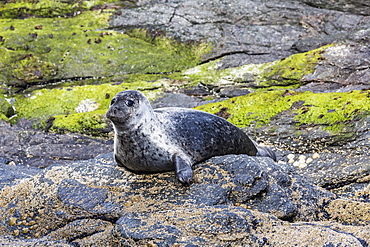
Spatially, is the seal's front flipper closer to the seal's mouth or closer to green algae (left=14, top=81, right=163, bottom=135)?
the seal's mouth

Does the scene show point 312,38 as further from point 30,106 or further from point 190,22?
point 30,106

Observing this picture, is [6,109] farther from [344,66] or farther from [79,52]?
[344,66]

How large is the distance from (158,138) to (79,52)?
19508 mm

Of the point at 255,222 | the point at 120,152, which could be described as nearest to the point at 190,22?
the point at 120,152

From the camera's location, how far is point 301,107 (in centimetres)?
1202

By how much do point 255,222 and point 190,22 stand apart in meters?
24.2

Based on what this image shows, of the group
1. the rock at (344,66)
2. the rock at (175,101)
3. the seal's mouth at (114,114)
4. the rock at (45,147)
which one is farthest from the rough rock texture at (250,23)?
the seal's mouth at (114,114)

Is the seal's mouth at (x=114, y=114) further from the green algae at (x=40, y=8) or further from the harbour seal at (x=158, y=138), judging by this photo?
the green algae at (x=40, y=8)

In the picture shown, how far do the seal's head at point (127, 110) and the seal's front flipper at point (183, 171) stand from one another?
Result: 0.80 metres

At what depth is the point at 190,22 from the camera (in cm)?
2666

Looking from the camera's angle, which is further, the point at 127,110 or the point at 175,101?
the point at 175,101

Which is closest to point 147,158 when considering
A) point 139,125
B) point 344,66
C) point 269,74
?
point 139,125

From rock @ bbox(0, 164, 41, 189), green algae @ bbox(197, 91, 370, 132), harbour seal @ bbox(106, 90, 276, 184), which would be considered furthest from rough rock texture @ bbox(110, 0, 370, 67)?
harbour seal @ bbox(106, 90, 276, 184)

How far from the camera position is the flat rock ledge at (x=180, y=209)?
11.7 feet
